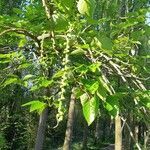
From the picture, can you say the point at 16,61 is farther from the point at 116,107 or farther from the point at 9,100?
the point at 9,100

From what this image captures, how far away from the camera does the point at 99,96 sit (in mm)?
1466

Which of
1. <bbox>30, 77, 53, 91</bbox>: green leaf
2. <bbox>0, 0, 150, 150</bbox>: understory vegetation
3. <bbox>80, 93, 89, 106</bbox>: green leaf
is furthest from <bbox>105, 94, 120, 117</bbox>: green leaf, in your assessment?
<bbox>30, 77, 53, 91</bbox>: green leaf

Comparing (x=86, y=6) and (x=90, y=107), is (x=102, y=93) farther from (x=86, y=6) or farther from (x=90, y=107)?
(x=86, y=6)

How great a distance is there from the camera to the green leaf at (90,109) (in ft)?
4.45

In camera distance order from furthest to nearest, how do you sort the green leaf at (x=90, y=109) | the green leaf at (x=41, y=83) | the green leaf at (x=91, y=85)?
the green leaf at (x=41, y=83), the green leaf at (x=91, y=85), the green leaf at (x=90, y=109)

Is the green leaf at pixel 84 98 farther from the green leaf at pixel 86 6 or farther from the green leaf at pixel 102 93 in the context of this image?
the green leaf at pixel 86 6

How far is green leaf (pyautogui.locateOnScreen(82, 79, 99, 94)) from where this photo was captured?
1.46 meters

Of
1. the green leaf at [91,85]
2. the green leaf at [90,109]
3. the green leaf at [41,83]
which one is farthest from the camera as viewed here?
the green leaf at [41,83]

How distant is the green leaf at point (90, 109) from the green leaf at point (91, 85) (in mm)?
43

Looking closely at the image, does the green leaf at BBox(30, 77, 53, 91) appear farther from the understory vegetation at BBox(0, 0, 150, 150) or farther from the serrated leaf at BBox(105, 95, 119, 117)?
the serrated leaf at BBox(105, 95, 119, 117)

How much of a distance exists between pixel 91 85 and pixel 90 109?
151 mm

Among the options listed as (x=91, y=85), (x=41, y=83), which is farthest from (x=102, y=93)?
(x=41, y=83)

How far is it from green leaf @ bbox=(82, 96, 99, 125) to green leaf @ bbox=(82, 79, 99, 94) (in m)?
0.04

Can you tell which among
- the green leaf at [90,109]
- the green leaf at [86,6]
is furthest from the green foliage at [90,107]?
the green leaf at [86,6]
